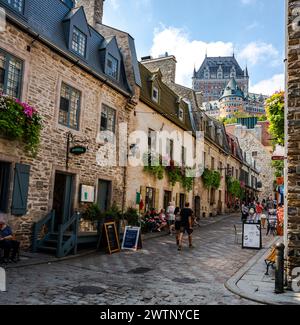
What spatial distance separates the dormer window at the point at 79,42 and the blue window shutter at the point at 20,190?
5147 mm

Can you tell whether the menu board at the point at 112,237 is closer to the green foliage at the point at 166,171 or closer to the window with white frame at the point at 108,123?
the window with white frame at the point at 108,123

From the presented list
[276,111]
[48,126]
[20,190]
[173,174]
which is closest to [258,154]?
[173,174]

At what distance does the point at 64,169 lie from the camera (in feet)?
37.7

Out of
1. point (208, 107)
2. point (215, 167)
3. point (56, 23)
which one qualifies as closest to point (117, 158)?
point (56, 23)

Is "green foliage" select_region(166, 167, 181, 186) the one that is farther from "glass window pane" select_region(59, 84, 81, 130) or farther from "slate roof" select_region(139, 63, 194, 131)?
"glass window pane" select_region(59, 84, 81, 130)

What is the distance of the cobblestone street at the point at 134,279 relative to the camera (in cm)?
588

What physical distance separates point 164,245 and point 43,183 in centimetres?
542

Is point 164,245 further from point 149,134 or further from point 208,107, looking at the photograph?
point 208,107

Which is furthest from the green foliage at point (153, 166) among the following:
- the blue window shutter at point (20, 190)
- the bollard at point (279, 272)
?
the bollard at point (279, 272)

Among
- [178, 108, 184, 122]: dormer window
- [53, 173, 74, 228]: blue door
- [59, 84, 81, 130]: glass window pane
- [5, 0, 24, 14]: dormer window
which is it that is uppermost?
[178, 108, 184, 122]: dormer window

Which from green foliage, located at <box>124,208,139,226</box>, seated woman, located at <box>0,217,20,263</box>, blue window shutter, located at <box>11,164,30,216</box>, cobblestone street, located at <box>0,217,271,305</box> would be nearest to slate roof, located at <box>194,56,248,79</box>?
green foliage, located at <box>124,208,139,226</box>

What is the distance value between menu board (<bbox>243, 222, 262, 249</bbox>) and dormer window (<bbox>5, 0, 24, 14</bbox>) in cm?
1076

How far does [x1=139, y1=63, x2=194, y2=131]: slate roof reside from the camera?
Result: 17828mm

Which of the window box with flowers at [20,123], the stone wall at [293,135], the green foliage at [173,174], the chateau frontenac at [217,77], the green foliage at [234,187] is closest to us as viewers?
the stone wall at [293,135]
